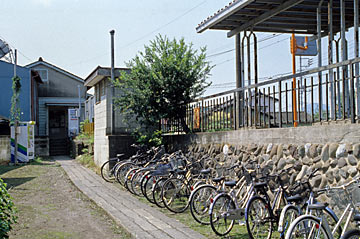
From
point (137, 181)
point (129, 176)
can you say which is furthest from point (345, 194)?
point (129, 176)

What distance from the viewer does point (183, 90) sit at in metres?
12.6

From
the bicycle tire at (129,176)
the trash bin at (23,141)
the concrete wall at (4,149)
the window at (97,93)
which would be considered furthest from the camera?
the trash bin at (23,141)

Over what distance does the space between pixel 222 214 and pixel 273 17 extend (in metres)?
5.36

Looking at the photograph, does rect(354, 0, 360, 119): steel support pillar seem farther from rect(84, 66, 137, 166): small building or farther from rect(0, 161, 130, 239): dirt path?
rect(84, 66, 137, 166): small building

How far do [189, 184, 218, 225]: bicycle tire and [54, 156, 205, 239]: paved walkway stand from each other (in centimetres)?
34

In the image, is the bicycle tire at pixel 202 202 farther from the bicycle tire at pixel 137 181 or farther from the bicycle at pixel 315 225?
the bicycle tire at pixel 137 181

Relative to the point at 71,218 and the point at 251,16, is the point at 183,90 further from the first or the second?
the point at 71,218

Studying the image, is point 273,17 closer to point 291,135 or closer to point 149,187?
point 291,135

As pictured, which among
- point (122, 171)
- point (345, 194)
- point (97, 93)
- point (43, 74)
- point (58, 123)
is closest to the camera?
point (345, 194)

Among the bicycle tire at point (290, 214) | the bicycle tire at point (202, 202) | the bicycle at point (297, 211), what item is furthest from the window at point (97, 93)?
the bicycle tire at point (290, 214)

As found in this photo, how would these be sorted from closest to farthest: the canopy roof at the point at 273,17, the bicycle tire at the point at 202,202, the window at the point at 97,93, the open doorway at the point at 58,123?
the bicycle tire at the point at 202,202
the canopy roof at the point at 273,17
the window at the point at 97,93
the open doorway at the point at 58,123

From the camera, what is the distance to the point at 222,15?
9062 millimetres

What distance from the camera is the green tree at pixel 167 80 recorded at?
12.4 m

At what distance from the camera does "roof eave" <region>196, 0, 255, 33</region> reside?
8.39 meters
